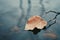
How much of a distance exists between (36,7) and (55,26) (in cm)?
36

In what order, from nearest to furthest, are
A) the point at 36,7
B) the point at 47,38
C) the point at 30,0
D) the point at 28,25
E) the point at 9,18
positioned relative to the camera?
the point at 47,38 < the point at 28,25 < the point at 9,18 < the point at 36,7 < the point at 30,0

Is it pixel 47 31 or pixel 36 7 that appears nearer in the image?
pixel 47 31

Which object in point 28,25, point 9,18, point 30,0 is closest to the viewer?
point 28,25

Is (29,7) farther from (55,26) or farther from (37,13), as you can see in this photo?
(55,26)

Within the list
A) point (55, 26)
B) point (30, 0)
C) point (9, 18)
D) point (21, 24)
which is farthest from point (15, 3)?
point (55, 26)

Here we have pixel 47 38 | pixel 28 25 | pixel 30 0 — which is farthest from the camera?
pixel 30 0

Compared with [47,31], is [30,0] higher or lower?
higher

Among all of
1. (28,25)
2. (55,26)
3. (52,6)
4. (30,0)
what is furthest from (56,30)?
(30,0)

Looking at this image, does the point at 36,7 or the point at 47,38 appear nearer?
Result: the point at 47,38

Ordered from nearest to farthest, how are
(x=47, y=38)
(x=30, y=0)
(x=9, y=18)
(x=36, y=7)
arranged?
(x=47, y=38)
(x=9, y=18)
(x=36, y=7)
(x=30, y=0)

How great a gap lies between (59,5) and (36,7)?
0.22 meters

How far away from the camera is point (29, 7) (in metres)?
1.66

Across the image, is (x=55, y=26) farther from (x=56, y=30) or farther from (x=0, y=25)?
(x=0, y=25)

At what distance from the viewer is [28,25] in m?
1.37
